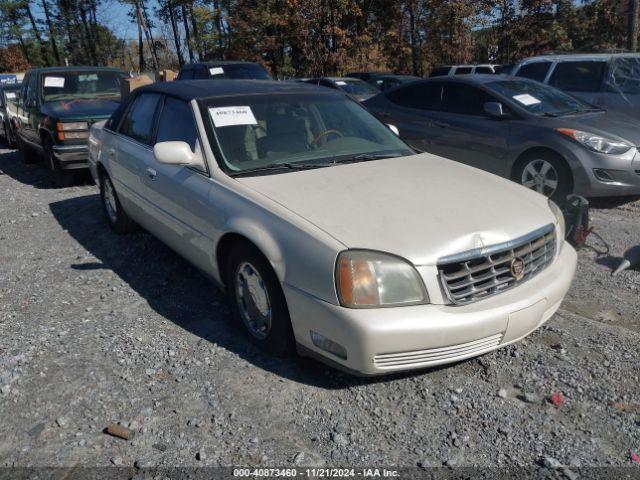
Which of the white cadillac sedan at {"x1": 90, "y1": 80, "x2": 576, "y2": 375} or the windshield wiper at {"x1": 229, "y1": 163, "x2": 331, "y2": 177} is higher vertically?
the windshield wiper at {"x1": 229, "y1": 163, "x2": 331, "y2": 177}

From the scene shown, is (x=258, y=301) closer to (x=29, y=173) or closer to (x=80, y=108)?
(x=80, y=108)

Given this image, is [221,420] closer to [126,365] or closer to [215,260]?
[126,365]

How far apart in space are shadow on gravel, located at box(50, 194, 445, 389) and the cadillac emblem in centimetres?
75

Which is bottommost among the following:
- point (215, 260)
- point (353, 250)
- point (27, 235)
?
point (27, 235)

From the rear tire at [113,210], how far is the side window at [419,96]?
4.00m

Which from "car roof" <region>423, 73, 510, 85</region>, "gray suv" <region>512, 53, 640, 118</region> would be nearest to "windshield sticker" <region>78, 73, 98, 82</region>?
"car roof" <region>423, 73, 510, 85</region>

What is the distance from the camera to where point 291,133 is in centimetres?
389

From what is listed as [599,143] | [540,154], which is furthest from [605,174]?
[540,154]

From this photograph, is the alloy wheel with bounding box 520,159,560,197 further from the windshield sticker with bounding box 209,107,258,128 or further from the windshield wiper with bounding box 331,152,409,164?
the windshield sticker with bounding box 209,107,258,128

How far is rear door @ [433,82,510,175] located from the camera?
6391 mm

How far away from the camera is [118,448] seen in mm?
2582

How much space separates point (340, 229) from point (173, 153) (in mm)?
1346

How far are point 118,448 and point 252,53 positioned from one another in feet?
86.1

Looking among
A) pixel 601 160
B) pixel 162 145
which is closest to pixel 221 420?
pixel 162 145
